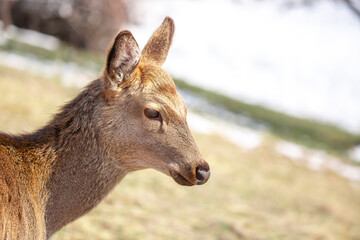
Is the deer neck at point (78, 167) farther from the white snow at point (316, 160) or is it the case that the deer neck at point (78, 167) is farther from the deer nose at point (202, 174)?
the white snow at point (316, 160)

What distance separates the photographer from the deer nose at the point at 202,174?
3777mm

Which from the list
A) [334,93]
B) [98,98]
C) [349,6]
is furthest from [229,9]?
[98,98]

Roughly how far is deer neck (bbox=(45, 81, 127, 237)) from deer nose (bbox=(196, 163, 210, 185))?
0.74 m

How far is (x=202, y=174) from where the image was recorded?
3.78m

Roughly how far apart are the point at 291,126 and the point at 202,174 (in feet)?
64.7

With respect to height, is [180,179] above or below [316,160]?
above

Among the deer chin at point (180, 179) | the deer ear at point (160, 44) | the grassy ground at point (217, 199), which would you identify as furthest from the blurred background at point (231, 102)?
the deer chin at point (180, 179)

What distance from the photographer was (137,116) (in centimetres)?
396

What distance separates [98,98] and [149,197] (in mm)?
4174

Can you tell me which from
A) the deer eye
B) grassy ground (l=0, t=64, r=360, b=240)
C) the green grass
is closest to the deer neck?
the deer eye

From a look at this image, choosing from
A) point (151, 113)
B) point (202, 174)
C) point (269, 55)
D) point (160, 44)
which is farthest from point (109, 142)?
point (269, 55)

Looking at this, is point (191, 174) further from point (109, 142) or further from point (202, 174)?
point (109, 142)

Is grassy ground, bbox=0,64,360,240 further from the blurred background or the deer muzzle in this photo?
the deer muzzle

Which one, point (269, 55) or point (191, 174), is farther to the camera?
point (269, 55)
